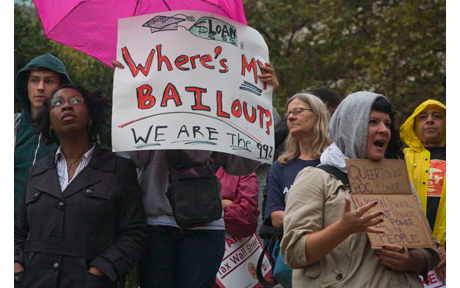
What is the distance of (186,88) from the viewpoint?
4391mm

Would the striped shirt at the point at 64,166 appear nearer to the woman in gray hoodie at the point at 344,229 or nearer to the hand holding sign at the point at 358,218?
the woman in gray hoodie at the point at 344,229

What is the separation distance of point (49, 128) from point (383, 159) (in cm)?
216

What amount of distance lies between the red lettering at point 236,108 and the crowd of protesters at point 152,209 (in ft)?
1.00

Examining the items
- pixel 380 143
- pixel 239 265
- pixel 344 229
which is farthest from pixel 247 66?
pixel 239 265

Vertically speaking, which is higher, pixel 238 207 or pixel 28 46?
pixel 28 46

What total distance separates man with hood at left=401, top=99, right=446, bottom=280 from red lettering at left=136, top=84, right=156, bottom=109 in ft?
7.86

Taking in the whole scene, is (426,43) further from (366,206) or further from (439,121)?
(366,206)

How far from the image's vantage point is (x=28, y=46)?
1786 cm

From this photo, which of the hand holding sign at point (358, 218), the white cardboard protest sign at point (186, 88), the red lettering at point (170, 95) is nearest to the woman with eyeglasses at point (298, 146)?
the white cardboard protest sign at point (186, 88)

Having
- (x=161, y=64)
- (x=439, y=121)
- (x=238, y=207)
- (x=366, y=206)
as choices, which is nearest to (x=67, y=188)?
(x=161, y=64)

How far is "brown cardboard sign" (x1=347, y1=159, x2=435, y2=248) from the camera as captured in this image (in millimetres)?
3598

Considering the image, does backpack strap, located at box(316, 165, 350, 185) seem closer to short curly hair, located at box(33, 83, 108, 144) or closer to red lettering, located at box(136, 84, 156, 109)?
red lettering, located at box(136, 84, 156, 109)

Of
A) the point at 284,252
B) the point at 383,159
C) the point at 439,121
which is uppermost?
the point at 439,121

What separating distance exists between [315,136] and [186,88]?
1604 mm
